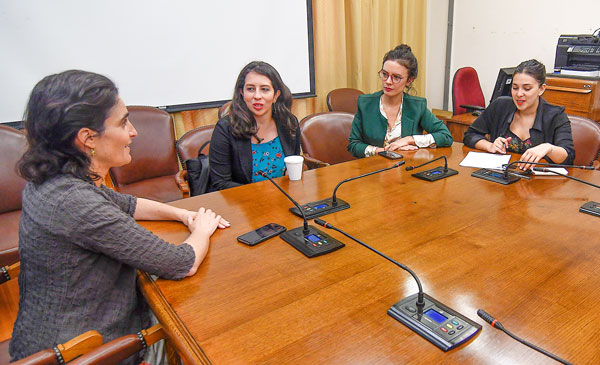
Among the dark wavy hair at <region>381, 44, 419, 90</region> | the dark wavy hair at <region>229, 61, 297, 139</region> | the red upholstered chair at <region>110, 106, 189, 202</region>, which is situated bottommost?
the red upholstered chair at <region>110, 106, 189, 202</region>

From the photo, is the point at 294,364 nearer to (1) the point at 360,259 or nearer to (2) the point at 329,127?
(1) the point at 360,259

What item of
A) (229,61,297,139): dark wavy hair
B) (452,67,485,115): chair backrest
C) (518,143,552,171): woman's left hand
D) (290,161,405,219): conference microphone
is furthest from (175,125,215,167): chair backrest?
(452,67,485,115): chair backrest

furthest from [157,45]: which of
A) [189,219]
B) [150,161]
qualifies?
[189,219]

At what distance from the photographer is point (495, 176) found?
5.58 feet

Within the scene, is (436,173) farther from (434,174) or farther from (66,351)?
(66,351)

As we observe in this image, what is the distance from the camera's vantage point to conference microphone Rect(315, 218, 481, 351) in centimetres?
79

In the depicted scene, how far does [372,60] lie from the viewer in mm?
3924

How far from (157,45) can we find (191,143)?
36.9 inches

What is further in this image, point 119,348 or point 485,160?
point 485,160

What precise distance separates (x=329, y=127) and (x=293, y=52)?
1233 millimetres

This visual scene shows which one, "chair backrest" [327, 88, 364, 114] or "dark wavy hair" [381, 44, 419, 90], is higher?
"dark wavy hair" [381, 44, 419, 90]

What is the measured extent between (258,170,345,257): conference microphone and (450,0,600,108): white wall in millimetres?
3675

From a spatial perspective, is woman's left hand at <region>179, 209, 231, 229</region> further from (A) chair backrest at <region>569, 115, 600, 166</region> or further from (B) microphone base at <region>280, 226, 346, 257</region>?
(A) chair backrest at <region>569, 115, 600, 166</region>

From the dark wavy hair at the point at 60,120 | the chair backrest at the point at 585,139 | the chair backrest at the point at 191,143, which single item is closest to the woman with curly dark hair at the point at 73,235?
the dark wavy hair at the point at 60,120
